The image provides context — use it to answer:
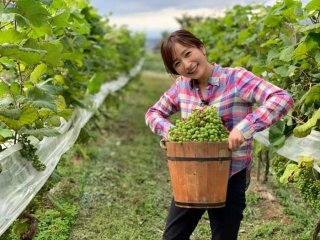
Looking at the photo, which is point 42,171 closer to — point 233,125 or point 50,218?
point 50,218

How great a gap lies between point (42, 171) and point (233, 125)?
1282 millimetres

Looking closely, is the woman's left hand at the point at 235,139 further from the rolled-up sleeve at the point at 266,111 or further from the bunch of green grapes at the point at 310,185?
the bunch of green grapes at the point at 310,185

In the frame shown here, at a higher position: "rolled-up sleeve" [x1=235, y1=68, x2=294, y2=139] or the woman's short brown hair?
the woman's short brown hair

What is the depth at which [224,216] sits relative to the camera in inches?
111

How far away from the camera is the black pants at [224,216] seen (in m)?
2.82

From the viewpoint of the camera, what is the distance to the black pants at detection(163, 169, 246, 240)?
9.24 feet

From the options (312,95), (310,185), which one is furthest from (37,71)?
(310,185)

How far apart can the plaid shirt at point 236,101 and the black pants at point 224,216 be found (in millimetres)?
80

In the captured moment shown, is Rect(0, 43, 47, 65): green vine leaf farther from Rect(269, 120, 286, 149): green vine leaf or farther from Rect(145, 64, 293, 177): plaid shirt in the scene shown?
Answer: Rect(269, 120, 286, 149): green vine leaf

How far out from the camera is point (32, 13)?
112 inches

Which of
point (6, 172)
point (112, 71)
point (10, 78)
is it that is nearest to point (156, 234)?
point (6, 172)

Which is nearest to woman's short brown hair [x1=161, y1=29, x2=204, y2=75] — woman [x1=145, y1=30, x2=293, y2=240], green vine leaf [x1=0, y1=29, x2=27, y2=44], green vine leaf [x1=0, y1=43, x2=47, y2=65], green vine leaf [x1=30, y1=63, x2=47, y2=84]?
woman [x1=145, y1=30, x2=293, y2=240]

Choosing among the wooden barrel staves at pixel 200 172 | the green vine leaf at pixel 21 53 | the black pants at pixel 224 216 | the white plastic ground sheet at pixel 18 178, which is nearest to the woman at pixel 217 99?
the black pants at pixel 224 216

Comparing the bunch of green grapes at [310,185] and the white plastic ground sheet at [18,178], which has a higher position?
the white plastic ground sheet at [18,178]
